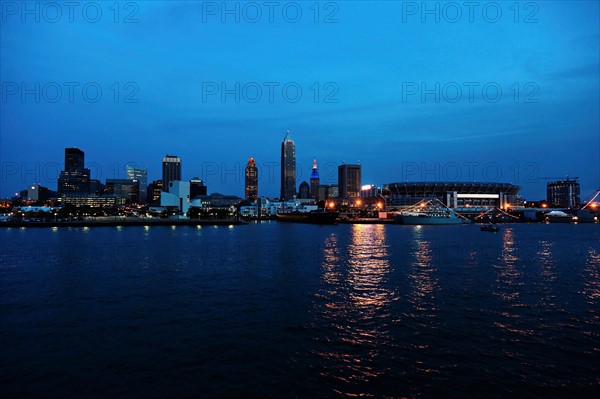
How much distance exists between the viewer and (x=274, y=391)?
11.4 meters

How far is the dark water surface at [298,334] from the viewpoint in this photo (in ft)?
39.0

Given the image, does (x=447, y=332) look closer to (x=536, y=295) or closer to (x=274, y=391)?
(x=274, y=391)

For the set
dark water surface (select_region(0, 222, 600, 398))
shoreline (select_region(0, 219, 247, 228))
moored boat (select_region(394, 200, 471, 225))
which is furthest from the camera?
moored boat (select_region(394, 200, 471, 225))

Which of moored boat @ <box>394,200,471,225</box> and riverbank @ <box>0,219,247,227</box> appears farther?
moored boat @ <box>394,200,471,225</box>

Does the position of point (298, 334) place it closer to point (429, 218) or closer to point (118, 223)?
point (118, 223)

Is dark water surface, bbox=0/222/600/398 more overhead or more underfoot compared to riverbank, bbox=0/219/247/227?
more underfoot

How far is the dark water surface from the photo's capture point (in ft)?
39.0

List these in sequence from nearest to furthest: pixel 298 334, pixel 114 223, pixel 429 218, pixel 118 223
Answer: pixel 298 334, pixel 114 223, pixel 118 223, pixel 429 218

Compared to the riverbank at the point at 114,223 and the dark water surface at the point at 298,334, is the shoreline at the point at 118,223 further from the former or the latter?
the dark water surface at the point at 298,334

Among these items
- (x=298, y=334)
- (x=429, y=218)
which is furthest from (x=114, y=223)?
(x=298, y=334)

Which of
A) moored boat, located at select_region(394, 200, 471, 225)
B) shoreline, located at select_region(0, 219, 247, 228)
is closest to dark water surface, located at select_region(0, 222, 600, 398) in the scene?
shoreline, located at select_region(0, 219, 247, 228)

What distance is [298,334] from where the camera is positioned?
54.6ft

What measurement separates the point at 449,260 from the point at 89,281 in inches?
1365

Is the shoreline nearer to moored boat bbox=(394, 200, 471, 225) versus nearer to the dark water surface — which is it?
moored boat bbox=(394, 200, 471, 225)
